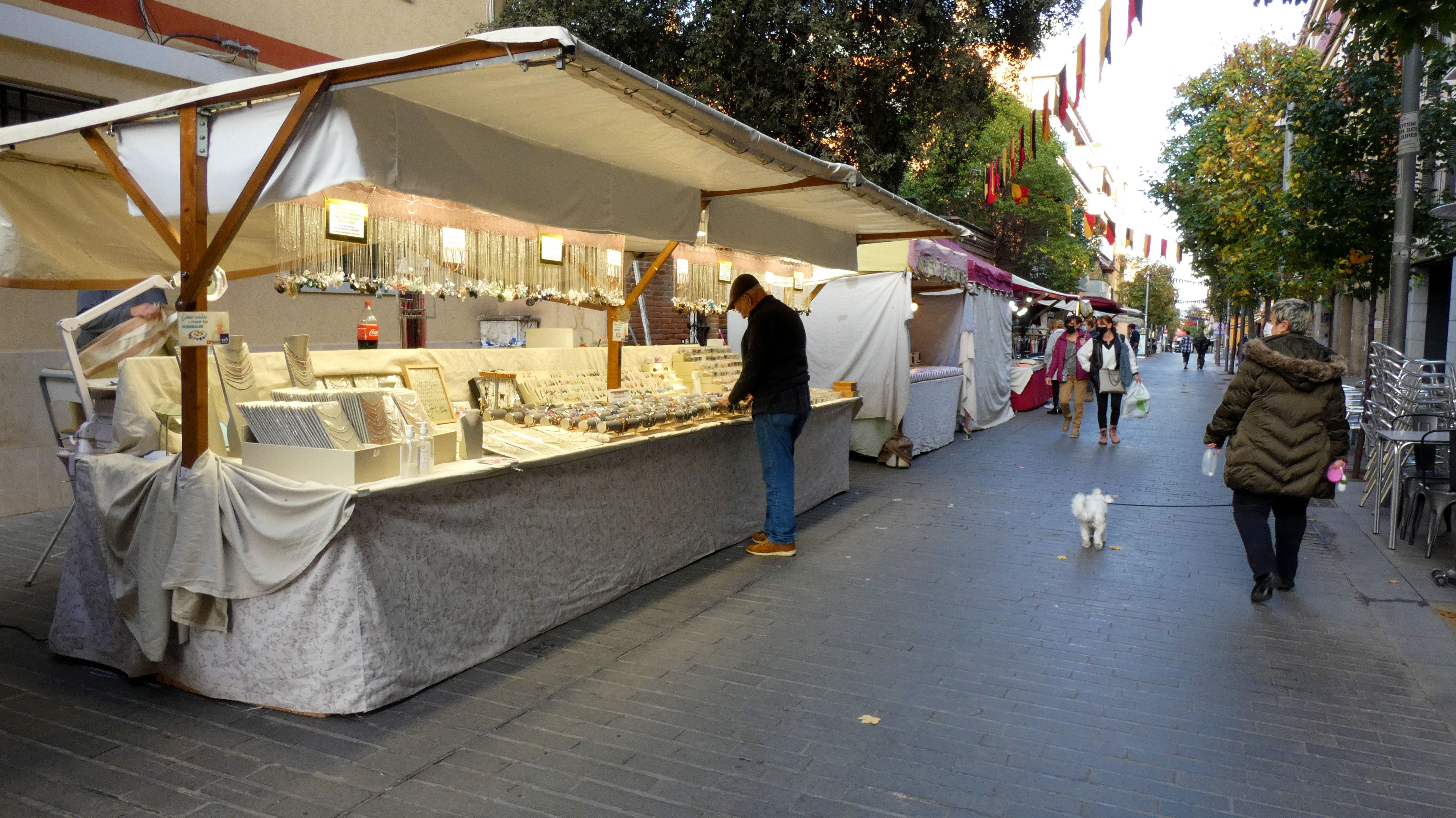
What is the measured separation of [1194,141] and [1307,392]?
85.1ft

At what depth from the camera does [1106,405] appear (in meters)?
13.7

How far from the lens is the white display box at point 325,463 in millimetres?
3678

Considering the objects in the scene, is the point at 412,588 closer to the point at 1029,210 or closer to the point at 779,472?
the point at 779,472

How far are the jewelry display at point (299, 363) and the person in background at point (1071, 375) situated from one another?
11840mm

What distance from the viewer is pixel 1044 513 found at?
8211mm

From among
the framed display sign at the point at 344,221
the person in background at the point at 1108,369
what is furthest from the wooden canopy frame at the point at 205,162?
the person in background at the point at 1108,369

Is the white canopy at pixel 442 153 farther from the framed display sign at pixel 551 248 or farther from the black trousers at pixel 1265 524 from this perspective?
the black trousers at pixel 1265 524

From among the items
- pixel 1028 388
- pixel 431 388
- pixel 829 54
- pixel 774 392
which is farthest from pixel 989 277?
pixel 431 388

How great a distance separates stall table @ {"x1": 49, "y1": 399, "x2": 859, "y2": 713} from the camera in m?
3.64

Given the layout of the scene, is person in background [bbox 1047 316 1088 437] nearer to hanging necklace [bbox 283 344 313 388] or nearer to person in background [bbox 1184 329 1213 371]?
hanging necklace [bbox 283 344 313 388]

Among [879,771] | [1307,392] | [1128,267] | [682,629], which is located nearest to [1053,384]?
[1307,392]

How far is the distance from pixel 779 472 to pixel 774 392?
0.59 m

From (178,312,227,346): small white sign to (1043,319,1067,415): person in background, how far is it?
44.2 feet

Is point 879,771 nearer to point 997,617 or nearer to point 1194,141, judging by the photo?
point 997,617
